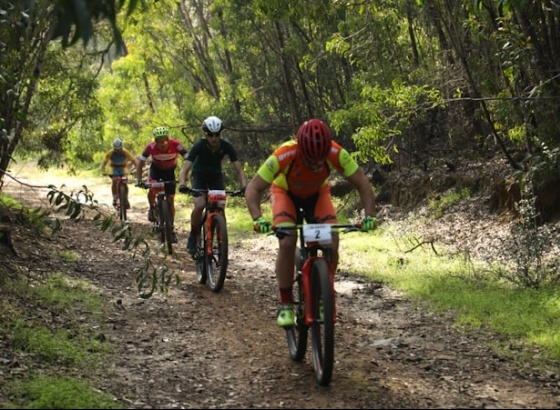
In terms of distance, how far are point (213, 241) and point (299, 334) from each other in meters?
3.78

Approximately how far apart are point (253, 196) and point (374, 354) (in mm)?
1912

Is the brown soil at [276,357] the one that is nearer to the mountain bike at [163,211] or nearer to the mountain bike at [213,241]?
the mountain bike at [213,241]

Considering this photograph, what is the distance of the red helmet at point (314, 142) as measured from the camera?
612 centimetres

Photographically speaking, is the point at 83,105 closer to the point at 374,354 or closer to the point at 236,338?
the point at 236,338

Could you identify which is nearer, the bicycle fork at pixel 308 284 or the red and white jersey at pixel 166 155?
the bicycle fork at pixel 308 284

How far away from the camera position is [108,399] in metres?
5.39

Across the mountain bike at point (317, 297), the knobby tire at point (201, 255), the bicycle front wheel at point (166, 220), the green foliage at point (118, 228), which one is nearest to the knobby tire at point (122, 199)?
the bicycle front wheel at point (166, 220)

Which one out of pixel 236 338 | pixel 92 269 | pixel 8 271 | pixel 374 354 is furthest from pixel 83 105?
pixel 374 354

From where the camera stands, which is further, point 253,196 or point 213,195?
point 213,195

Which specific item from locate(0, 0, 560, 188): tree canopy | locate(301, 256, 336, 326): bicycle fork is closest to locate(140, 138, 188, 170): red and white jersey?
locate(0, 0, 560, 188): tree canopy

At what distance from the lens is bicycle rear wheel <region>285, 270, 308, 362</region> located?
6.20 m

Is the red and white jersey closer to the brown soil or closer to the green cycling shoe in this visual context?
the brown soil

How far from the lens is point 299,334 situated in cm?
627

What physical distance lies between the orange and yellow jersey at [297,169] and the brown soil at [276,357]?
5.24ft
